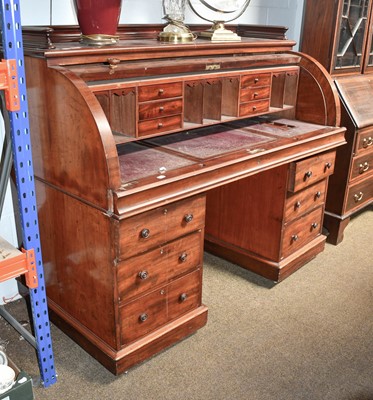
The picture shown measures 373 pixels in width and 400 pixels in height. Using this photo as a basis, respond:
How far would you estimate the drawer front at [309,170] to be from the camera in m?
2.50

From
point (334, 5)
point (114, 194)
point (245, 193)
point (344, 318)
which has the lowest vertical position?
point (344, 318)

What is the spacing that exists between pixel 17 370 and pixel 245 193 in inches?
60.3

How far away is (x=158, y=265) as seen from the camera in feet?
6.50

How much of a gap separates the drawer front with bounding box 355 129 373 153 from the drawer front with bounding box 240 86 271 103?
898 millimetres

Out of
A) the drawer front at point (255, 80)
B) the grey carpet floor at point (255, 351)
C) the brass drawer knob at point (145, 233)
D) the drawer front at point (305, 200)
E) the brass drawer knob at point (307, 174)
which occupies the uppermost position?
the drawer front at point (255, 80)

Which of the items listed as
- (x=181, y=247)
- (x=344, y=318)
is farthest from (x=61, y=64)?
(x=344, y=318)

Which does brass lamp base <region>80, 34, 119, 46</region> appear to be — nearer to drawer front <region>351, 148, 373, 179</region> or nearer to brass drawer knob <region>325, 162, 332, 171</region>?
brass drawer knob <region>325, 162, 332, 171</region>

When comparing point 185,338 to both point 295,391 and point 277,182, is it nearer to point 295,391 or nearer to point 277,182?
point 295,391

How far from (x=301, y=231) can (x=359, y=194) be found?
2.47 ft

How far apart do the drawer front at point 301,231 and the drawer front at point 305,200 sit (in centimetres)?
5

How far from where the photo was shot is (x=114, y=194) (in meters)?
1.67

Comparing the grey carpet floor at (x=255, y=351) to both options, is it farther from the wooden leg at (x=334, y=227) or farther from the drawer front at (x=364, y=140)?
the drawer front at (x=364, y=140)

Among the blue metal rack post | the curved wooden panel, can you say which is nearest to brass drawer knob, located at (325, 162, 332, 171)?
the curved wooden panel

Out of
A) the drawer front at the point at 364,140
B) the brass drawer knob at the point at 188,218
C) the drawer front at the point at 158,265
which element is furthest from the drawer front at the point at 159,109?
the drawer front at the point at 364,140
